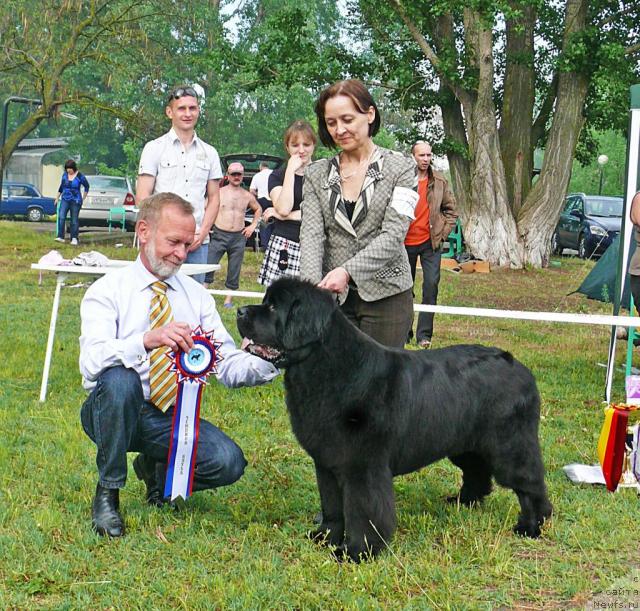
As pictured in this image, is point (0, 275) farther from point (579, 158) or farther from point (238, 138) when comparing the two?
point (238, 138)

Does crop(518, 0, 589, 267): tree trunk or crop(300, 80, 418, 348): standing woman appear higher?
crop(518, 0, 589, 267): tree trunk

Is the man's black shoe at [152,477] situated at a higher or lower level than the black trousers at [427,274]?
lower

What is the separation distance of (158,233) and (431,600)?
72.1 inches

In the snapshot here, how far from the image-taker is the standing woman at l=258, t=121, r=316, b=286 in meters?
5.82

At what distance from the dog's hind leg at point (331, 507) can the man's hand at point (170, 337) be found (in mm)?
754

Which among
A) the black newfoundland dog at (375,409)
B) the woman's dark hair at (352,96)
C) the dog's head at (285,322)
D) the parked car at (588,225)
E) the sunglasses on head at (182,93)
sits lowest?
the black newfoundland dog at (375,409)

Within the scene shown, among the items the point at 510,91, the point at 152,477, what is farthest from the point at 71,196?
the point at 152,477

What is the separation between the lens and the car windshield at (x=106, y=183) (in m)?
24.8

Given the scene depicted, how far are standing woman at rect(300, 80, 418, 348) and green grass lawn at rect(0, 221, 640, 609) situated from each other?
98 cm

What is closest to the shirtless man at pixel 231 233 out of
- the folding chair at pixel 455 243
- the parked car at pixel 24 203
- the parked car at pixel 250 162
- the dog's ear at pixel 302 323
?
the parked car at pixel 250 162

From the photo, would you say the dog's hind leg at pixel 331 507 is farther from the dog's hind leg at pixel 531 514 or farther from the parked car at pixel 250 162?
the parked car at pixel 250 162

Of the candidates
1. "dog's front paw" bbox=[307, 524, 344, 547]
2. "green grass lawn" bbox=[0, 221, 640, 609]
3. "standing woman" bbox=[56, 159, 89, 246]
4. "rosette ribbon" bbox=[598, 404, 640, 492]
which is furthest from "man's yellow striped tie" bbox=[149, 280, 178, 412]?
"standing woman" bbox=[56, 159, 89, 246]

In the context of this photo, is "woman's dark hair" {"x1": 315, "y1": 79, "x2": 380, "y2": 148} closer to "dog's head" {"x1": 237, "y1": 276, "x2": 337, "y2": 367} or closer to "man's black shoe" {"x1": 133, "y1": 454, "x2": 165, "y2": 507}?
"dog's head" {"x1": 237, "y1": 276, "x2": 337, "y2": 367}

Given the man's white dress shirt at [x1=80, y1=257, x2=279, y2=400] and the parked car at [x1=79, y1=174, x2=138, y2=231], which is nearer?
the man's white dress shirt at [x1=80, y1=257, x2=279, y2=400]
